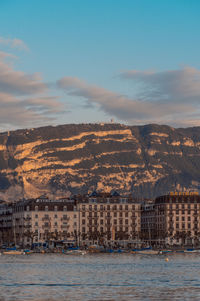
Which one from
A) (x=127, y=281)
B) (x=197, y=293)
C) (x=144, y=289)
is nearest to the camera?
(x=197, y=293)

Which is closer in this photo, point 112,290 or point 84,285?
point 112,290

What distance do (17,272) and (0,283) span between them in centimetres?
2861

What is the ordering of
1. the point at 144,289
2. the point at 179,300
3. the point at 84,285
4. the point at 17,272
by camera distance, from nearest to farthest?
the point at 179,300
the point at 144,289
the point at 84,285
the point at 17,272

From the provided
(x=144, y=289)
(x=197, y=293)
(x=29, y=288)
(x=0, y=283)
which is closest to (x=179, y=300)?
(x=197, y=293)

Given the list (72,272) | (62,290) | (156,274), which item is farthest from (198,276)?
(62,290)

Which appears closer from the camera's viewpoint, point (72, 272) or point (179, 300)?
point (179, 300)

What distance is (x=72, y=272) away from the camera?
139 m

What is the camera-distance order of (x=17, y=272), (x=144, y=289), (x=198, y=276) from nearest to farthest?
(x=144, y=289) < (x=198, y=276) < (x=17, y=272)

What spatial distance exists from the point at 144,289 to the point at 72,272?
41.0 m

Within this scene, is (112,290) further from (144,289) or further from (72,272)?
(72,272)

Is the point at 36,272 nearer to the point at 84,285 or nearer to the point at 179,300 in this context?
the point at 84,285

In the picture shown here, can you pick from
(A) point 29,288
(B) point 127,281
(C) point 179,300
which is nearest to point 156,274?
(B) point 127,281

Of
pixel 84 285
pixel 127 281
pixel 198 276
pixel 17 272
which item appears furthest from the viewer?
pixel 17 272

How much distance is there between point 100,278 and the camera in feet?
399
